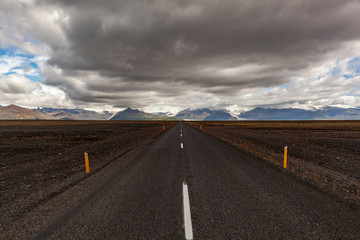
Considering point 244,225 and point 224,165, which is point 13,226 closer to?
point 244,225

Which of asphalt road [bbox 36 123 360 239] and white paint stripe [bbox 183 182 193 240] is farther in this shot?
asphalt road [bbox 36 123 360 239]

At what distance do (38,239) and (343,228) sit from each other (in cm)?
602

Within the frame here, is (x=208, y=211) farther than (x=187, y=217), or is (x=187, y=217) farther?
(x=208, y=211)

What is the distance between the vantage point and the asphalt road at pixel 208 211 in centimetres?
347

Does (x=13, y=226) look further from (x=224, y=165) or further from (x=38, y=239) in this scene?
(x=224, y=165)

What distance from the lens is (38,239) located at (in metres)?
3.38

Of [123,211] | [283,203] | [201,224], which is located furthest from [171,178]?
[283,203]

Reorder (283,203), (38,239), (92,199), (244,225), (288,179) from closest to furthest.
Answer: (38,239) < (244,225) < (283,203) < (92,199) < (288,179)

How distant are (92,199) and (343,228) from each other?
19.7 feet

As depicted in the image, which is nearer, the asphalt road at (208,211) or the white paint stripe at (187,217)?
the white paint stripe at (187,217)

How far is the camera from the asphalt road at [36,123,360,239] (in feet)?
11.4

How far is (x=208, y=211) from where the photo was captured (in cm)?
427

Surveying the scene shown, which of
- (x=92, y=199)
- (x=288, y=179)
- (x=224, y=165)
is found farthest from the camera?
(x=224, y=165)

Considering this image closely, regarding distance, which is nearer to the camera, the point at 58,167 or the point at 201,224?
the point at 201,224
